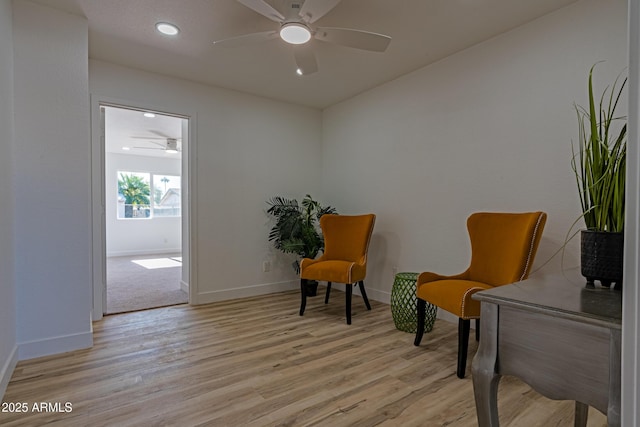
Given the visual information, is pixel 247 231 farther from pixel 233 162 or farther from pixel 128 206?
pixel 128 206

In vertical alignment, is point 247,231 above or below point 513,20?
below

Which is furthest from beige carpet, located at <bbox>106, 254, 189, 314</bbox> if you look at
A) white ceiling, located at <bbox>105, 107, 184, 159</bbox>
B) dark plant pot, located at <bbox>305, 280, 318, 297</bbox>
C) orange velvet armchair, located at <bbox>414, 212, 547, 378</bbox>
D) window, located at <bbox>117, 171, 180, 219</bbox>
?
orange velvet armchair, located at <bbox>414, 212, 547, 378</bbox>

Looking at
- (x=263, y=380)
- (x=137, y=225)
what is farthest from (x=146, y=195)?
(x=263, y=380)

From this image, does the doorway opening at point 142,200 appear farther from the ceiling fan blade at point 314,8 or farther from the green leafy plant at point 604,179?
the green leafy plant at point 604,179

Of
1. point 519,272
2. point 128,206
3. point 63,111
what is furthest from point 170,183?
point 519,272

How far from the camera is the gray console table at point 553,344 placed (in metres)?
0.79

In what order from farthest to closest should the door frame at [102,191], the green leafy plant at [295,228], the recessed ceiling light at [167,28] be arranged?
the green leafy plant at [295,228]
the door frame at [102,191]
the recessed ceiling light at [167,28]

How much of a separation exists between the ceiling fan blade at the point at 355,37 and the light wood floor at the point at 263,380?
2.17 meters

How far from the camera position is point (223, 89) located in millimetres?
3809

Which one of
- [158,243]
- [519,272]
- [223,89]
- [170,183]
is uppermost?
[223,89]

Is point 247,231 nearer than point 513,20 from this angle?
No

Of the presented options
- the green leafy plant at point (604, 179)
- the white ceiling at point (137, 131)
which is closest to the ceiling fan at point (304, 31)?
the green leafy plant at point (604, 179)

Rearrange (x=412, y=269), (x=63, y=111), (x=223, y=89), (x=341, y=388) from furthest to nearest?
(x=223, y=89), (x=412, y=269), (x=63, y=111), (x=341, y=388)

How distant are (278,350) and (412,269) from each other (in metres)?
1.62
